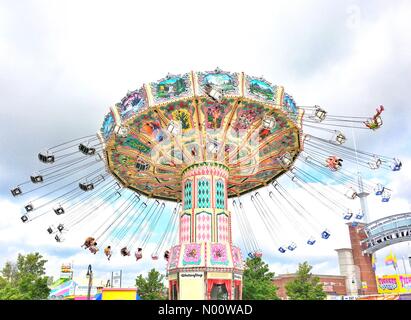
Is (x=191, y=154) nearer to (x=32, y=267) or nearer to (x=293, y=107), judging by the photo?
(x=293, y=107)

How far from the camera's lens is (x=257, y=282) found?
1341 inches

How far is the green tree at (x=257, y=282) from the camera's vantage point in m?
33.3

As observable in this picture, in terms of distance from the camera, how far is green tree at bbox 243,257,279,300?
3328 centimetres

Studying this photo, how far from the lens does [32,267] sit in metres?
37.2

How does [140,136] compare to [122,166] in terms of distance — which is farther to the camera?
[122,166]

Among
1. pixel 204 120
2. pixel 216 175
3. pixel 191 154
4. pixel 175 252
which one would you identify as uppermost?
pixel 204 120

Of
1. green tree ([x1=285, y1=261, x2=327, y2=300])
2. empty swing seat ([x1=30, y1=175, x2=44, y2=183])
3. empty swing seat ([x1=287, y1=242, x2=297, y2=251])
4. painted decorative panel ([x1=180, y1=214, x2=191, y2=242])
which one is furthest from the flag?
empty swing seat ([x1=30, y1=175, x2=44, y2=183])

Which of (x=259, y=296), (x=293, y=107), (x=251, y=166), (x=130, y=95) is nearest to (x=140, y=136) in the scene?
(x=130, y=95)

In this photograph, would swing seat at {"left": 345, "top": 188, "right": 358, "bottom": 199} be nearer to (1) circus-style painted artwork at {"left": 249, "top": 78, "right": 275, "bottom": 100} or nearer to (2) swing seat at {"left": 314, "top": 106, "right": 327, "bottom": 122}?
(2) swing seat at {"left": 314, "top": 106, "right": 327, "bottom": 122}

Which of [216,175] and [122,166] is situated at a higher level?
[122,166]

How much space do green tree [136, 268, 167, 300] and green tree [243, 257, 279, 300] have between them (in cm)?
1145

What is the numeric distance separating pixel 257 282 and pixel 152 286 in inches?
523

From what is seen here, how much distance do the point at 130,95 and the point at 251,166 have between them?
9.31m
